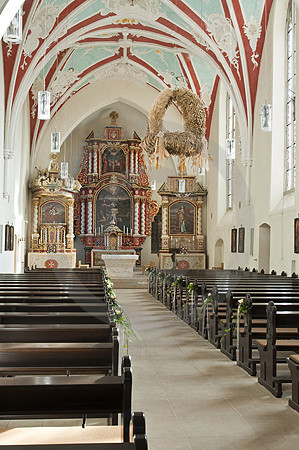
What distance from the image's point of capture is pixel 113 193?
2995cm

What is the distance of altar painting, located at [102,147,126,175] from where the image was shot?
3027 cm

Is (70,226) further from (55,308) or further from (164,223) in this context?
(55,308)

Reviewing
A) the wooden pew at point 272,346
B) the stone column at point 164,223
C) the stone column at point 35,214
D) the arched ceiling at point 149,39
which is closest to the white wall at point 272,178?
the arched ceiling at point 149,39

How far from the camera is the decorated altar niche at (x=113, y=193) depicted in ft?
96.6

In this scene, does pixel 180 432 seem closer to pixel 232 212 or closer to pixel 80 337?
pixel 80 337

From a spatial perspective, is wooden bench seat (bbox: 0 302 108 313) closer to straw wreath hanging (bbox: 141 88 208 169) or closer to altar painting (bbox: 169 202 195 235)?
straw wreath hanging (bbox: 141 88 208 169)

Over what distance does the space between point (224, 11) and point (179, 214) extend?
1141cm

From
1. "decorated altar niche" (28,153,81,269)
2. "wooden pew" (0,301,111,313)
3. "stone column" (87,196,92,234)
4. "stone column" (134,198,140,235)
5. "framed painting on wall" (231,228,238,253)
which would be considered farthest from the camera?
"stone column" (134,198,140,235)

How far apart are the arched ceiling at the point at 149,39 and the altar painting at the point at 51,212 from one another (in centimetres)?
511

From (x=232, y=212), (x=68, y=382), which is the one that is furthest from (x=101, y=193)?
(x=68, y=382)

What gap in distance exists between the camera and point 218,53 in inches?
789

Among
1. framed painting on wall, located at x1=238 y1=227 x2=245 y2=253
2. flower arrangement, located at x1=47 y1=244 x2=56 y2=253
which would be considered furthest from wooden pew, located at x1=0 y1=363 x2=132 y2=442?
flower arrangement, located at x1=47 y1=244 x2=56 y2=253

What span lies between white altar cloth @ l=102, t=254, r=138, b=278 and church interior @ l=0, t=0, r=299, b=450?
0.06m

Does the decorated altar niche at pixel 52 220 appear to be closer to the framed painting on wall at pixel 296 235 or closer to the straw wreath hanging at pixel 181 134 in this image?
the straw wreath hanging at pixel 181 134
